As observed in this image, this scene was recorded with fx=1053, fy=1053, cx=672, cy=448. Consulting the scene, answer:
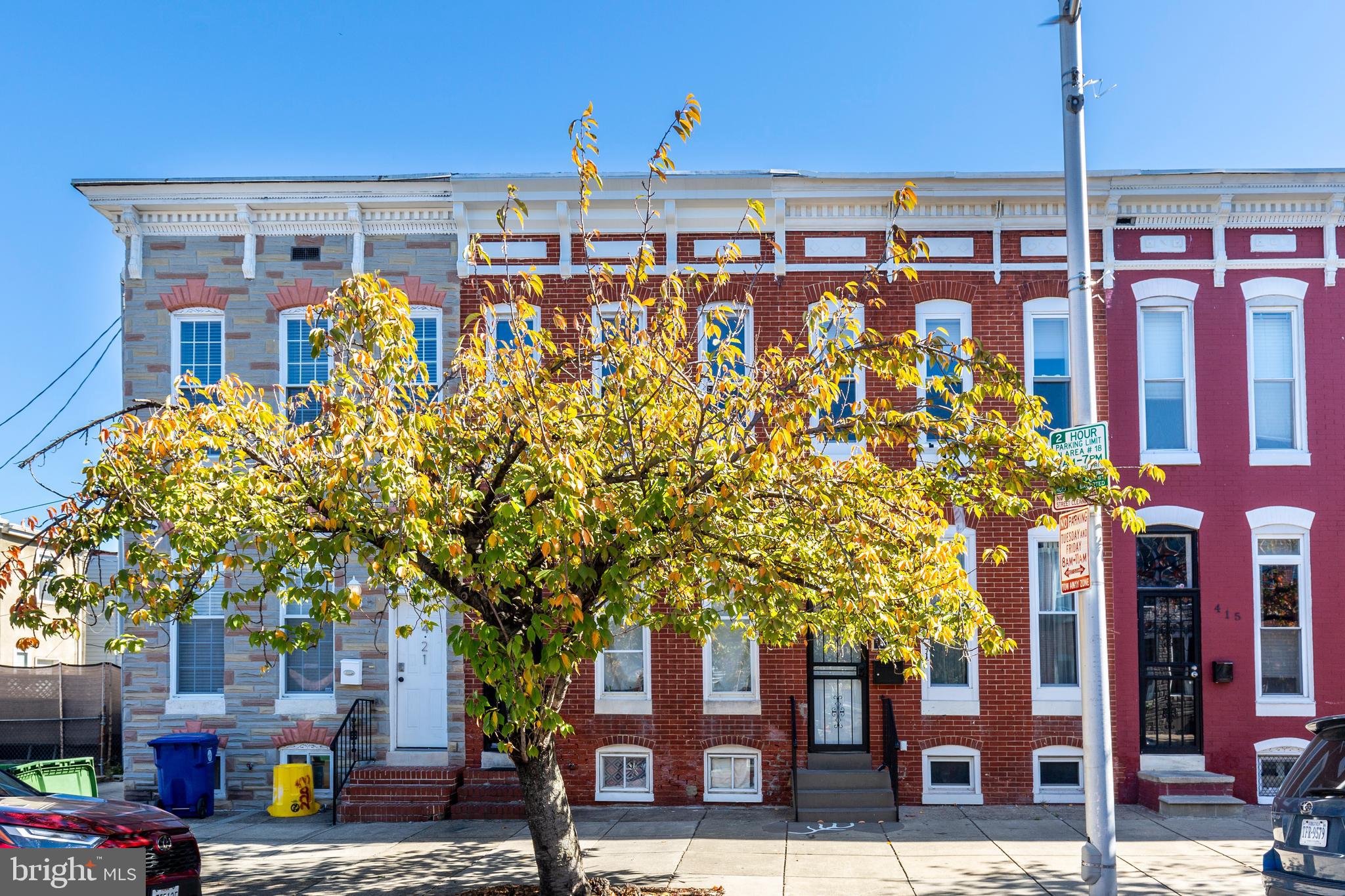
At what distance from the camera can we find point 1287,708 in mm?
13031

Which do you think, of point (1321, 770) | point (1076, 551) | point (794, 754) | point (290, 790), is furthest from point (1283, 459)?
point (290, 790)

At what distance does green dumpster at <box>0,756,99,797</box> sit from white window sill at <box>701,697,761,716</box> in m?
7.07

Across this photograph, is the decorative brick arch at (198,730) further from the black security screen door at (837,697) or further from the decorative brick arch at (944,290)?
the decorative brick arch at (944,290)

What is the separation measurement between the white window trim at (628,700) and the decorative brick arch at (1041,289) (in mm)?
6527

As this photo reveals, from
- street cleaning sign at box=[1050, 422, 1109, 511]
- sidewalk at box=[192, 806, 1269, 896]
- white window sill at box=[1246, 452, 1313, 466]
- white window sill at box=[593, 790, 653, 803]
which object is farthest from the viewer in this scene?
white window sill at box=[1246, 452, 1313, 466]

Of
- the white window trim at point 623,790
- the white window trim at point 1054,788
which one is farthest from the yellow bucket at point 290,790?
the white window trim at point 1054,788

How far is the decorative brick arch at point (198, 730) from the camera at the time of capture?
13625 mm

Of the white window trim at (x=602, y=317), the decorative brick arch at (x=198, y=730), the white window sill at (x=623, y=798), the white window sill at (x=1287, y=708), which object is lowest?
the white window sill at (x=623, y=798)

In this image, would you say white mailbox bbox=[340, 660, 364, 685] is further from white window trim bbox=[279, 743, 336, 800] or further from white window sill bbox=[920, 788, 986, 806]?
white window sill bbox=[920, 788, 986, 806]

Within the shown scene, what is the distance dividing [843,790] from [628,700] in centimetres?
287

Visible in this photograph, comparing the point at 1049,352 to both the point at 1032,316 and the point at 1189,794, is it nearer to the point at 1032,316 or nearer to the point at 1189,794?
the point at 1032,316

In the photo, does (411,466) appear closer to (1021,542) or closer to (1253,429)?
(1021,542)

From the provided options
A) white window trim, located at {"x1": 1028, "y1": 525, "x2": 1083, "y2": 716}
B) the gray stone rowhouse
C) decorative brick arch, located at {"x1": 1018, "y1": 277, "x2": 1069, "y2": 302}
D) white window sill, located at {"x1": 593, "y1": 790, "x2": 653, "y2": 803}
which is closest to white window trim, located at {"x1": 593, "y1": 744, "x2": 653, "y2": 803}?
white window sill, located at {"x1": 593, "y1": 790, "x2": 653, "y2": 803}

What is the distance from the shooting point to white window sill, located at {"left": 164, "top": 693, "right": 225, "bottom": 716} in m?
13.7
